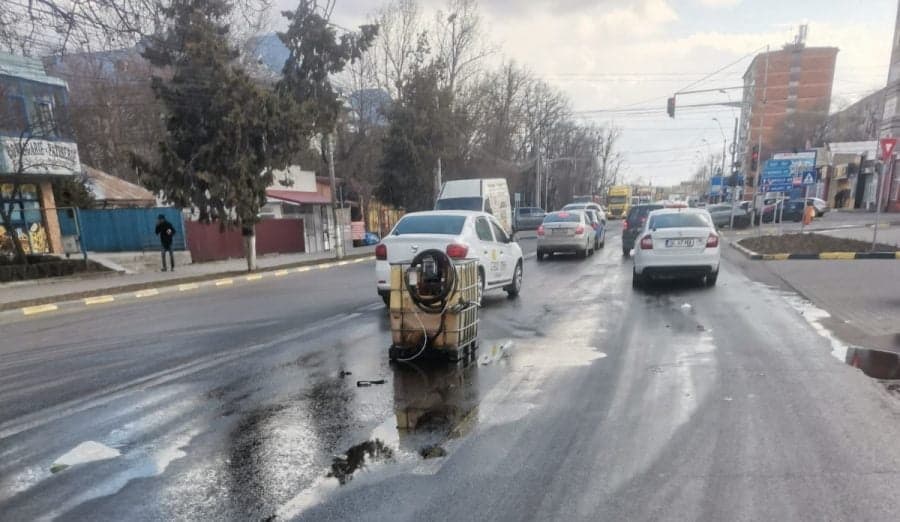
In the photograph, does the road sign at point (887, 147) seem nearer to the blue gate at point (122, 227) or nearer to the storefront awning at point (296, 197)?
the storefront awning at point (296, 197)

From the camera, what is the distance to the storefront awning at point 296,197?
25.6 m

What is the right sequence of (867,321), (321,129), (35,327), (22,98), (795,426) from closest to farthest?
Result: (795,426) < (867,321) < (35,327) < (22,98) < (321,129)

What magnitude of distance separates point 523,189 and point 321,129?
47.4 metres

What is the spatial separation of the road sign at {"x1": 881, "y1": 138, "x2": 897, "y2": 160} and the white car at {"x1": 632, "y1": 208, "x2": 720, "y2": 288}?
6784 mm

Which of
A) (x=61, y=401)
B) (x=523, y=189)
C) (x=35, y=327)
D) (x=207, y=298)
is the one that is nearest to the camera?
(x=61, y=401)

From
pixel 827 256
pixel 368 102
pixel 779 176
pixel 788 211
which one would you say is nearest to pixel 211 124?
pixel 827 256

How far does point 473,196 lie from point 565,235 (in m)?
4.62

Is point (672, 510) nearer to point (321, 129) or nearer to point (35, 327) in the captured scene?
point (35, 327)

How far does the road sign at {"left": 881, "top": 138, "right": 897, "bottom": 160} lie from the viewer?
13224 mm

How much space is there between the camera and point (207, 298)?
39.1 feet

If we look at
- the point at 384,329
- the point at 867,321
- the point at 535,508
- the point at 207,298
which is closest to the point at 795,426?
the point at 535,508

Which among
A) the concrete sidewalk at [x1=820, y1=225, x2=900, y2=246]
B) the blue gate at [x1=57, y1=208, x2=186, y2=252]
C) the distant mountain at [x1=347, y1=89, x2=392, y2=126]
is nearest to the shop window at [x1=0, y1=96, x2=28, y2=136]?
the blue gate at [x1=57, y1=208, x2=186, y2=252]

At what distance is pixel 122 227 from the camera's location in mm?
19891

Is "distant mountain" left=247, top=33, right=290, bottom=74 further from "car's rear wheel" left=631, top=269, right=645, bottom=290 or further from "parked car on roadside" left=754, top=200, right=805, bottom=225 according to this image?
"parked car on roadside" left=754, top=200, right=805, bottom=225
